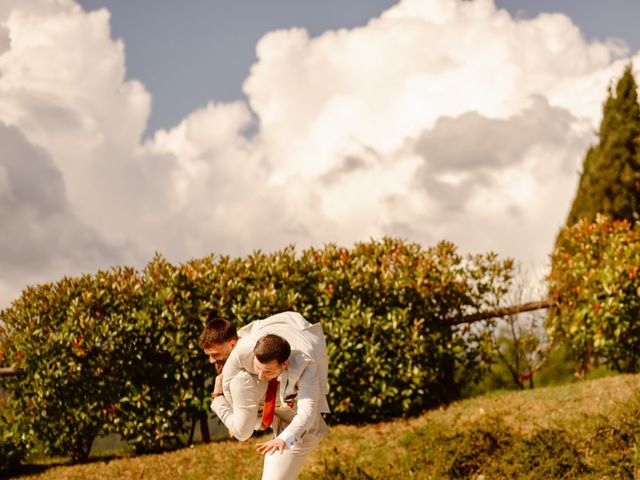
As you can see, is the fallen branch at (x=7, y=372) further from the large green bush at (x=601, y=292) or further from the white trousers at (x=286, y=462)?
the large green bush at (x=601, y=292)

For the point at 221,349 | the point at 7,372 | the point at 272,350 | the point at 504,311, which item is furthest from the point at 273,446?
the point at 504,311

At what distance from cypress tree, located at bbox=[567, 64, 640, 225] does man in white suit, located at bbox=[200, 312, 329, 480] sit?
14668mm

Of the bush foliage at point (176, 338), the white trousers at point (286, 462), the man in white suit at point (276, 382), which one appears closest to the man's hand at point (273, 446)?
the man in white suit at point (276, 382)

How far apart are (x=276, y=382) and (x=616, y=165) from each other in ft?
52.0

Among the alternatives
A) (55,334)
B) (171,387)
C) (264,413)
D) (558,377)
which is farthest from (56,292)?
(558,377)

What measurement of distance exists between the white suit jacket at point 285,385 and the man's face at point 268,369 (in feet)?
0.63

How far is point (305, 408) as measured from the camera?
15.6ft

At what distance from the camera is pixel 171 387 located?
10461 millimetres

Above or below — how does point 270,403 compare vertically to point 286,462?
above

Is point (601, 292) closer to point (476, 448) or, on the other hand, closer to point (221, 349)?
point (476, 448)

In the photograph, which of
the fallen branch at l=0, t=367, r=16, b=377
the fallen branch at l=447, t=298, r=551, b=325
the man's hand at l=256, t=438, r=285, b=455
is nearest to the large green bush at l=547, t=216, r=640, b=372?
the fallen branch at l=447, t=298, r=551, b=325

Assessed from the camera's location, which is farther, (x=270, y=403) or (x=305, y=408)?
(x=270, y=403)

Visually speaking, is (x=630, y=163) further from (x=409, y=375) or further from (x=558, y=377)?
(x=409, y=375)

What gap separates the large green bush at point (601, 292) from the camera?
11.3 meters
